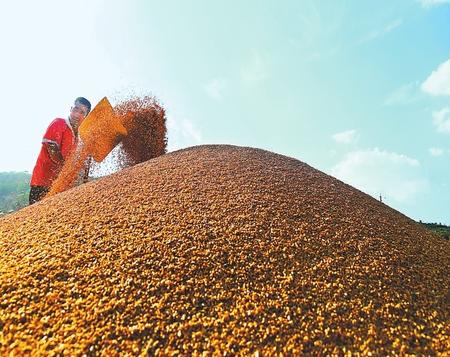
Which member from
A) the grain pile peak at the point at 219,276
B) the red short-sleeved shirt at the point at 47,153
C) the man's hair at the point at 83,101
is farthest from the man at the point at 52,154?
the grain pile peak at the point at 219,276

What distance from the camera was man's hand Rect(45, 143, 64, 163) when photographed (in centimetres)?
541

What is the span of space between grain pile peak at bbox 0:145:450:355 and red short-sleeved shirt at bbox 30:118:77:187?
199 centimetres

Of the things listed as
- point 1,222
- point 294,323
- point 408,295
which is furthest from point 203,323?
point 1,222

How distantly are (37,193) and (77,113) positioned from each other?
Answer: 4.40ft

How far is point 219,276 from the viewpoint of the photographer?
7.41ft

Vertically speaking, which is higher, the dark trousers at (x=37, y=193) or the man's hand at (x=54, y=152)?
the man's hand at (x=54, y=152)

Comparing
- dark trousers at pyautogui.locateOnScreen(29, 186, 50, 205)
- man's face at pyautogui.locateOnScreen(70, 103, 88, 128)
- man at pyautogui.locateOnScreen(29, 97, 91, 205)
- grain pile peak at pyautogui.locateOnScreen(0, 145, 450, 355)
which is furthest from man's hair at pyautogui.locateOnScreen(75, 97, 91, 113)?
grain pile peak at pyautogui.locateOnScreen(0, 145, 450, 355)

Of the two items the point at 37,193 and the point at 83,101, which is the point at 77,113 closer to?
the point at 83,101

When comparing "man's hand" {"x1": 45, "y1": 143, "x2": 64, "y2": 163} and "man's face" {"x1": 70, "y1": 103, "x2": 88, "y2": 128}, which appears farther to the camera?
"man's face" {"x1": 70, "y1": 103, "x2": 88, "y2": 128}

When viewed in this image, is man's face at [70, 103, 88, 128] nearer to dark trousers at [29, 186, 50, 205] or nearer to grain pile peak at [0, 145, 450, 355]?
dark trousers at [29, 186, 50, 205]

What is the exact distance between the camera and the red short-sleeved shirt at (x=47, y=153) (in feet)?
17.8

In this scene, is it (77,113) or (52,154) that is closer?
(52,154)

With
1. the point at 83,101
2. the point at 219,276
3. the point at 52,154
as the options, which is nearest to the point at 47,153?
the point at 52,154

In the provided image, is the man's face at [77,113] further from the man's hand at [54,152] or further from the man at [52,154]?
the man's hand at [54,152]
